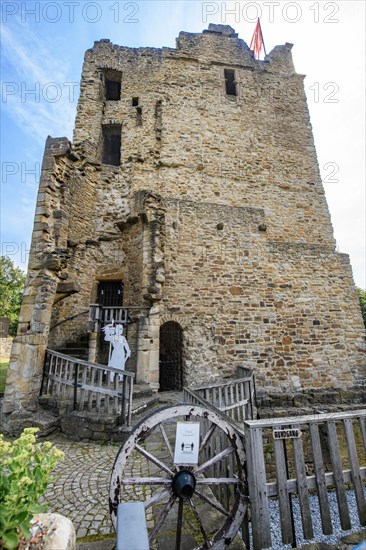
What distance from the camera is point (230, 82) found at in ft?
45.5

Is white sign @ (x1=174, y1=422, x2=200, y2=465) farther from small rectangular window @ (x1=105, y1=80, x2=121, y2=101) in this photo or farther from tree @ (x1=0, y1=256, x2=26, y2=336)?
tree @ (x1=0, y1=256, x2=26, y2=336)

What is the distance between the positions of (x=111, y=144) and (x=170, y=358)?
10391mm

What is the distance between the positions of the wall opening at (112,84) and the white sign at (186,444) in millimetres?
15785

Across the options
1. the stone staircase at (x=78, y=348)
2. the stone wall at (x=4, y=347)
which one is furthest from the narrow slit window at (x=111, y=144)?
the stone wall at (x=4, y=347)

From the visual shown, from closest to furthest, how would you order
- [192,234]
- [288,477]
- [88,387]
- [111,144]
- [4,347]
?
[288,477], [88,387], [192,234], [111,144], [4,347]

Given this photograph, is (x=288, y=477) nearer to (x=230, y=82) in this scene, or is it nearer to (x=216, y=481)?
(x=216, y=481)

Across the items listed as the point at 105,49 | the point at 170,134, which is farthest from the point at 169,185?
the point at 105,49

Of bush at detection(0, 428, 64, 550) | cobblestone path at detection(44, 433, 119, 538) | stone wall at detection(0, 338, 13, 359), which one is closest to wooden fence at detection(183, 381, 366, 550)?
cobblestone path at detection(44, 433, 119, 538)

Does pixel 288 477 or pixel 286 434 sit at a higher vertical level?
pixel 286 434

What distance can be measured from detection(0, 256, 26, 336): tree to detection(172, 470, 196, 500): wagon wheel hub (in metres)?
28.8

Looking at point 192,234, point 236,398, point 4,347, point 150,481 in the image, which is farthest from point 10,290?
point 150,481

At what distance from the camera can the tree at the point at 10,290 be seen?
26.0 metres

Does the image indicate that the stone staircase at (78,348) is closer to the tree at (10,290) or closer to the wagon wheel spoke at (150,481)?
the wagon wheel spoke at (150,481)

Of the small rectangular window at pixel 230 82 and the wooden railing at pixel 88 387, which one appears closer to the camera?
the wooden railing at pixel 88 387
